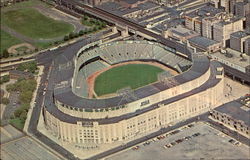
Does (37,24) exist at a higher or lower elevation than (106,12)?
higher

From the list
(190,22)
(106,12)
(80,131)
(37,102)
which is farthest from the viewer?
(106,12)

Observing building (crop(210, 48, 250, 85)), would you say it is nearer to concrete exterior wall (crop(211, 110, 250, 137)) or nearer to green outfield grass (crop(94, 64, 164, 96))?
green outfield grass (crop(94, 64, 164, 96))

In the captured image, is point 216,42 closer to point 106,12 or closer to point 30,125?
point 106,12

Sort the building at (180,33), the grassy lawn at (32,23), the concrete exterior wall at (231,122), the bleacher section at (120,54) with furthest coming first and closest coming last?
the building at (180,33) → the bleacher section at (120,54) → the concrete exterior wall at (231,122) → the grassy lawn at (32,23)

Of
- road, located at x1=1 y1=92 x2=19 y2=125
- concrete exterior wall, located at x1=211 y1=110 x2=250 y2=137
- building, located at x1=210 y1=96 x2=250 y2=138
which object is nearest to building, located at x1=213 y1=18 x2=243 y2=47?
building, located at x1=210 y1=96 x2=250 y2=138

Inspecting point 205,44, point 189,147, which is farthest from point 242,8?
point 189,147

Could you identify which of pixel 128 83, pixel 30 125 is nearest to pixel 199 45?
pixel 128 83

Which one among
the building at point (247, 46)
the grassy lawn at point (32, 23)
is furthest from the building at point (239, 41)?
the grassy lawn at point (32, 23)

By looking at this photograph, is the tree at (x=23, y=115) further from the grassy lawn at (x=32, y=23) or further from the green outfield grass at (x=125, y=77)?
the green outfield grass at (x=125, y=77)
